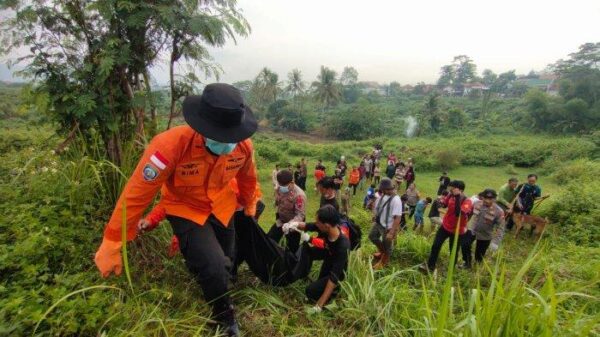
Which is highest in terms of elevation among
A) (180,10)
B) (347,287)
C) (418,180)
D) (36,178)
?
(180,10)

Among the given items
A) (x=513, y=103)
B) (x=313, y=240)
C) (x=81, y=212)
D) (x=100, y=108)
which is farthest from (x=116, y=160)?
(x=513, y=103)

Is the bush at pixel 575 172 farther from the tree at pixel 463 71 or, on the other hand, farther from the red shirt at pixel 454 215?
the tree at pixel 463 71

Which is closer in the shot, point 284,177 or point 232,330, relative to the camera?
point 232,330

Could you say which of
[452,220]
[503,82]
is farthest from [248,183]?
[503,82]

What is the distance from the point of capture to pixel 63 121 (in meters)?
2.88

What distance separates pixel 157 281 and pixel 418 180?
16707mm

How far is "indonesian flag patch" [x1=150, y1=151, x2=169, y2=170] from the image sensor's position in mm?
1941

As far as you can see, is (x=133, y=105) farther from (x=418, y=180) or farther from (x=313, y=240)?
(x=418, y=180)

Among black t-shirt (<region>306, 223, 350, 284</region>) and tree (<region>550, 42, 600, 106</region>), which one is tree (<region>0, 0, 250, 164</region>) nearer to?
black t-shirt (<region>306, 223, 350, 284</region>)

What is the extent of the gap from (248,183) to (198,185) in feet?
1.96

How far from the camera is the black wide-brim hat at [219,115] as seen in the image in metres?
1.95

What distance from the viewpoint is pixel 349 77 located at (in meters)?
78.2

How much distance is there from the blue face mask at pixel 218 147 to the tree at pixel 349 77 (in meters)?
78.2

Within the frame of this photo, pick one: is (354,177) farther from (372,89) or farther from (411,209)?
(372,89)
